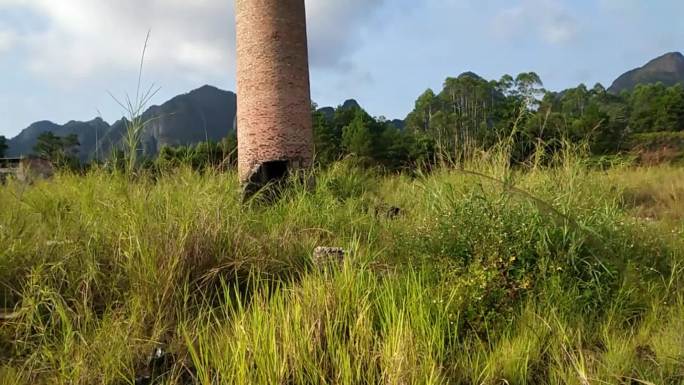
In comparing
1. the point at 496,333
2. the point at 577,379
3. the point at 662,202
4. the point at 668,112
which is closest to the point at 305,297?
the point at 496,333

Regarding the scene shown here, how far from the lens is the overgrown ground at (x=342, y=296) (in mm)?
1648

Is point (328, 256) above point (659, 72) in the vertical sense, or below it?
below

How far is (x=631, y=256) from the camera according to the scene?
2.63m

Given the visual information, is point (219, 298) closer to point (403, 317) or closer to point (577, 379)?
point (403, 317)

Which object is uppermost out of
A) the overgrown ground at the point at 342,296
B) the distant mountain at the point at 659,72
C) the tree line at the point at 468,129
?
the distant mountain at the point at 659,72

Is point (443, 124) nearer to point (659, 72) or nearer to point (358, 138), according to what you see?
point (358, 138)

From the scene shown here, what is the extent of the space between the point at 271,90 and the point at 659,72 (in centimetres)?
15264

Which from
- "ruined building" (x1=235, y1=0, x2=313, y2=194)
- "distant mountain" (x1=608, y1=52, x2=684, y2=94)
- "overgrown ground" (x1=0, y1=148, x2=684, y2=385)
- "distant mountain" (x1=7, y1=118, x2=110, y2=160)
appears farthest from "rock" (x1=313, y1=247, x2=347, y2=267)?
"distant mountain" (x1=608, y1=52, x2=684, y2=94)

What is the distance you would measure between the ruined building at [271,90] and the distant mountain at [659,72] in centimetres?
13075

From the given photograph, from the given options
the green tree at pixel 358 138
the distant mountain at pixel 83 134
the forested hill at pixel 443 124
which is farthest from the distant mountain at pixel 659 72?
the distant mountain at pixel 83 134

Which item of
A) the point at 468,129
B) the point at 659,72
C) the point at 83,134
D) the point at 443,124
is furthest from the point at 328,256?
the point at 659,72

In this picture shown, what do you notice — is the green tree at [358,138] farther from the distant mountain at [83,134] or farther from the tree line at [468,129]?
the distant mountain at [83,134]

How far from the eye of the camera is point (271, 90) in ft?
15.4

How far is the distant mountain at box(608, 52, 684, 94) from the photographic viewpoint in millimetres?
119562
